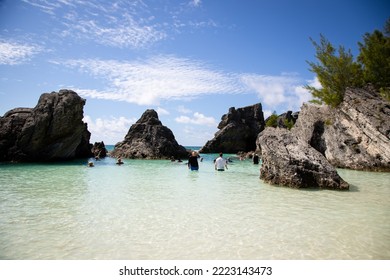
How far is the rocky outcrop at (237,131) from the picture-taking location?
70.4 metres

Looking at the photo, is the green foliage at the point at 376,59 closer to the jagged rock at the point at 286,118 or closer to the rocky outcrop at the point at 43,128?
the rocky outcrop at the point at 43,128

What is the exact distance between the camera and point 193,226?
673 centimetres

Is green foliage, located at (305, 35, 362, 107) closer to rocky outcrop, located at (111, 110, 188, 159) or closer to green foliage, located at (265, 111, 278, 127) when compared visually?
rocky outcrop, located at (111, 110, 188, 159)

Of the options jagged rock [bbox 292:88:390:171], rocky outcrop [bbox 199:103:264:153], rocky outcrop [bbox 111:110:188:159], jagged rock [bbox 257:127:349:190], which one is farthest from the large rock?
jagged rock [bbox 257:127:349:190]

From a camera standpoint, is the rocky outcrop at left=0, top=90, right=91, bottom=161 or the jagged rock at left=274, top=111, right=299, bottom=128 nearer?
Answer: the rocky outcrop at left=0, top=90, right=91, bottom=161

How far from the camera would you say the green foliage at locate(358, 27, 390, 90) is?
27078 mm

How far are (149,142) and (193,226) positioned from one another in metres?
40.8

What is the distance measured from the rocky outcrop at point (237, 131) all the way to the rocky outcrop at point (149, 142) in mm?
23481

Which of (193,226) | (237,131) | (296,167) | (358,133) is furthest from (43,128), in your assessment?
(237,131)

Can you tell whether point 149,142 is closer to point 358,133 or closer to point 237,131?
point 237,131

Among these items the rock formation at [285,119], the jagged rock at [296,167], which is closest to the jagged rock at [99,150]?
the jagged rock at [296,167]

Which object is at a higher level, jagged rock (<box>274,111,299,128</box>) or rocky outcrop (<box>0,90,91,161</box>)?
jagged rock (<box>274,111,299,128</box>)

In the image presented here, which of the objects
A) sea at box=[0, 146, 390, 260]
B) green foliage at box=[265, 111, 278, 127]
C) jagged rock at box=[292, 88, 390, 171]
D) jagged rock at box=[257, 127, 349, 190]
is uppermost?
green foliage at box=[265, 111, 278, 127]

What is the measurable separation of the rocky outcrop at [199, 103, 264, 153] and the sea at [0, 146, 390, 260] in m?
59.4
